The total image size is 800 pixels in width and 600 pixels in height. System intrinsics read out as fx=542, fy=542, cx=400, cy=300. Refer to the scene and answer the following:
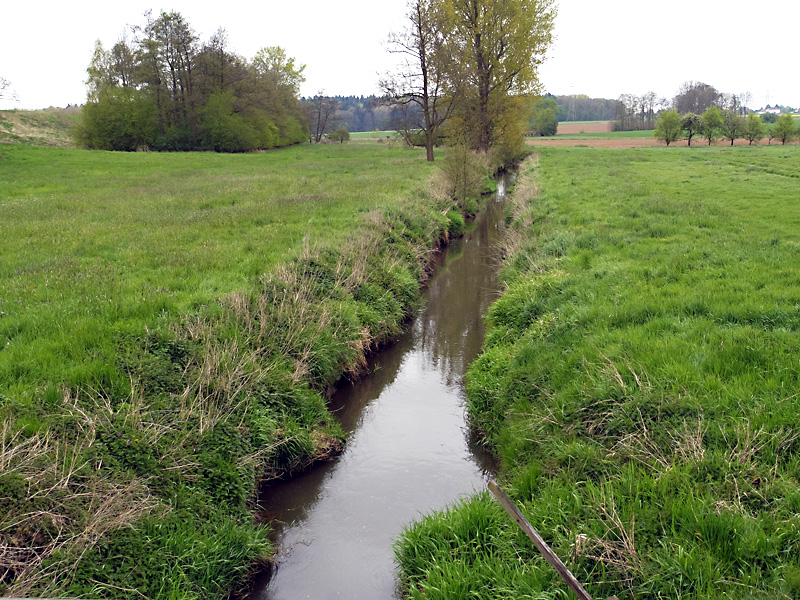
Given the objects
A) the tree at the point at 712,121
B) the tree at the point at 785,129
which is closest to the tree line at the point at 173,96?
the tree at the point at 712,121

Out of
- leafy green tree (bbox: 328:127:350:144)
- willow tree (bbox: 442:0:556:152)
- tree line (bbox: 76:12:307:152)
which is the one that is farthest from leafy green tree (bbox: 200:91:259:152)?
willow tree (bbox: 442:0:556:152)

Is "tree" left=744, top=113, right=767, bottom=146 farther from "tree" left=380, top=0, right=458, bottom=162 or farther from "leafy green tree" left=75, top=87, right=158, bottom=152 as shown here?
"leafy green tree" left=75, top=87, right=158, bottom=152

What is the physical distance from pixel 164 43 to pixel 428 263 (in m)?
43.4

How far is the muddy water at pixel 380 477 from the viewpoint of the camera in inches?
188

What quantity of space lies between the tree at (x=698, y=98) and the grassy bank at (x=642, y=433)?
97278mm

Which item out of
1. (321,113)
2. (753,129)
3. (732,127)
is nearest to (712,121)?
(732,127)

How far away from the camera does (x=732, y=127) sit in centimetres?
6197

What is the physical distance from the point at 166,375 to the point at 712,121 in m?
71.9

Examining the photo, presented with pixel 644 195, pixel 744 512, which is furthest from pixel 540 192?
pixel 744 512

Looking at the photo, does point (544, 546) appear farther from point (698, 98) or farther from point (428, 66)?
point (698, 98)

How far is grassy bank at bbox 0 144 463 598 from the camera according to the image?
4.05 meters

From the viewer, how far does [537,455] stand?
5328mm

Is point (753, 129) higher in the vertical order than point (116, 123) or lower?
lower

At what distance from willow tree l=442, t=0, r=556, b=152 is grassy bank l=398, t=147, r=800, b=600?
1071 inches
